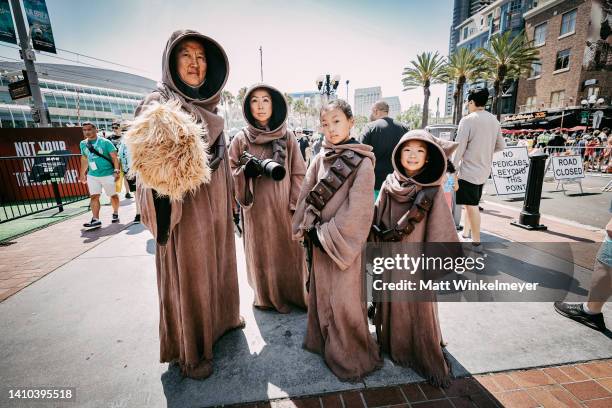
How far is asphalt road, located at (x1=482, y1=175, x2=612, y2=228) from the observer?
586 centimetres

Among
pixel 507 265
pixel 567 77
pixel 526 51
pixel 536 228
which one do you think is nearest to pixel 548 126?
pixel 567 77

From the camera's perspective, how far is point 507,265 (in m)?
3.69

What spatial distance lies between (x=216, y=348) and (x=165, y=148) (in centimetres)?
176

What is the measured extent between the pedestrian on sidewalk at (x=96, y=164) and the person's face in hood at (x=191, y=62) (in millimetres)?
4884

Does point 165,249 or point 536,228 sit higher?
point 165,249

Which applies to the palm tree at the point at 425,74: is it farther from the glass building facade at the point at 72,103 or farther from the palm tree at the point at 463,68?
the glass building facade at the point at 72,103

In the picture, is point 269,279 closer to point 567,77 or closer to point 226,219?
point 226,219

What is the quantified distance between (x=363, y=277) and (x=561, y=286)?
278 cm

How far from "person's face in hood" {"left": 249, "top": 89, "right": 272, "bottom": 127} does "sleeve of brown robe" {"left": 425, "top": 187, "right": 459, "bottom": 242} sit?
1647 millimetres

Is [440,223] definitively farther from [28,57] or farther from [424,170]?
[28,57]

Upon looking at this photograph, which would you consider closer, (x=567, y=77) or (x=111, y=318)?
(x=111, y=318)

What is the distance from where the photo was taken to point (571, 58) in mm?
27188

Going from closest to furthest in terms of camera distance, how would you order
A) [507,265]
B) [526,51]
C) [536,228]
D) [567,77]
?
[507,265]
[536,228]
[526,51]
[567,77]

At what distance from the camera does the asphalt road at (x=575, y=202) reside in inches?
231
